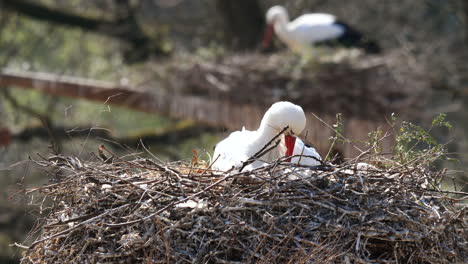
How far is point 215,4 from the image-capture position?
13234mm

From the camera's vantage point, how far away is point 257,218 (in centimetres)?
339

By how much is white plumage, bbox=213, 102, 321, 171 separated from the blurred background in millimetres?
1419

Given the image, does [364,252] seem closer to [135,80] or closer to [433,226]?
[433,226]

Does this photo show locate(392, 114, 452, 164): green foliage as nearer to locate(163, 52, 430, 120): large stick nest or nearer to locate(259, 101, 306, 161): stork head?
locate(259, 101, 306, 161): stork head

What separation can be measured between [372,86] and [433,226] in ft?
20.8

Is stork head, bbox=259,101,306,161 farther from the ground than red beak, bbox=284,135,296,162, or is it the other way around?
stork head, bbox=259,101,306,161

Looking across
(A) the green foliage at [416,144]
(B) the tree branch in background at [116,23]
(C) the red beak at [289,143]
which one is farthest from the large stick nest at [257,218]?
(B) the tree branch in background at [116,23]

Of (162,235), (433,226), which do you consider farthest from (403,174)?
(162,235)

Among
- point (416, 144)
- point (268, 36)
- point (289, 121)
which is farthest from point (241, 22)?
point (416, 144)

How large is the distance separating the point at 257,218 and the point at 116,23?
9771 mm

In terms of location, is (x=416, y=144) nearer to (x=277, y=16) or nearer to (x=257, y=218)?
(x=257, y=218)

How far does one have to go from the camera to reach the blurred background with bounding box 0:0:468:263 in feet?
30.2

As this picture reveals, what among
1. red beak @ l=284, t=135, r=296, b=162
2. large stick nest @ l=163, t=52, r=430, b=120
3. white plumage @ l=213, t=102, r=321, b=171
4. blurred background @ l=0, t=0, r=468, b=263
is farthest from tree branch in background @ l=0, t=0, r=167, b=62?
red beak @ l=284, t=135, r=296, b=162

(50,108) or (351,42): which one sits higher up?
(351,42)
